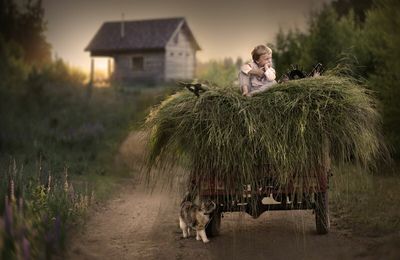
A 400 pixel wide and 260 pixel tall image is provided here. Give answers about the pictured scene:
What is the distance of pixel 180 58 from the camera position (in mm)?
45531

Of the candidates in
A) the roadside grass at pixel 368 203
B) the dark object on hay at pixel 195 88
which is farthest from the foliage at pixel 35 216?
the roadside grass at pixel 368 203

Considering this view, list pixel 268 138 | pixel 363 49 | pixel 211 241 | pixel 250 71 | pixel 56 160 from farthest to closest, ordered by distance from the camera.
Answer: pixel 363 49, pixel 56 160, pixel 250 71, pixel 211 241, pixel 268 138

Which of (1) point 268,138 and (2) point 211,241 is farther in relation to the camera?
(2) point 211,241

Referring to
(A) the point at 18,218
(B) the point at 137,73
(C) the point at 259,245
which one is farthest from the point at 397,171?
(B) the point at 137,73

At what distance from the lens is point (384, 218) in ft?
28.3

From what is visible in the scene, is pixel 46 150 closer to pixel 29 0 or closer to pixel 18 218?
pixel 18 218

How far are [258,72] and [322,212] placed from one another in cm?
189

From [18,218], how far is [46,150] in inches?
329

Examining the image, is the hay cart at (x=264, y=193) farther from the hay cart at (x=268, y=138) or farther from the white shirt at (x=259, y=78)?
the white shirt at (x=259, y=78)

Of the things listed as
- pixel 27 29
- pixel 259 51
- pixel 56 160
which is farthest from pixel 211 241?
pixel 27 29

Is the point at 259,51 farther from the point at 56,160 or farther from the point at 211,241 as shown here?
the point at 56,160

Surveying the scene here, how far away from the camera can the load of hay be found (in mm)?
6535

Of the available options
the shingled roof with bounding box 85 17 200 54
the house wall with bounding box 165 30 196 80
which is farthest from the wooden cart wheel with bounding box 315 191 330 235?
the house wall with bounding box 165 30 196 80

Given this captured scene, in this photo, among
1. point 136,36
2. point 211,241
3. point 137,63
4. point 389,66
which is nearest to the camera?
point 211,241
